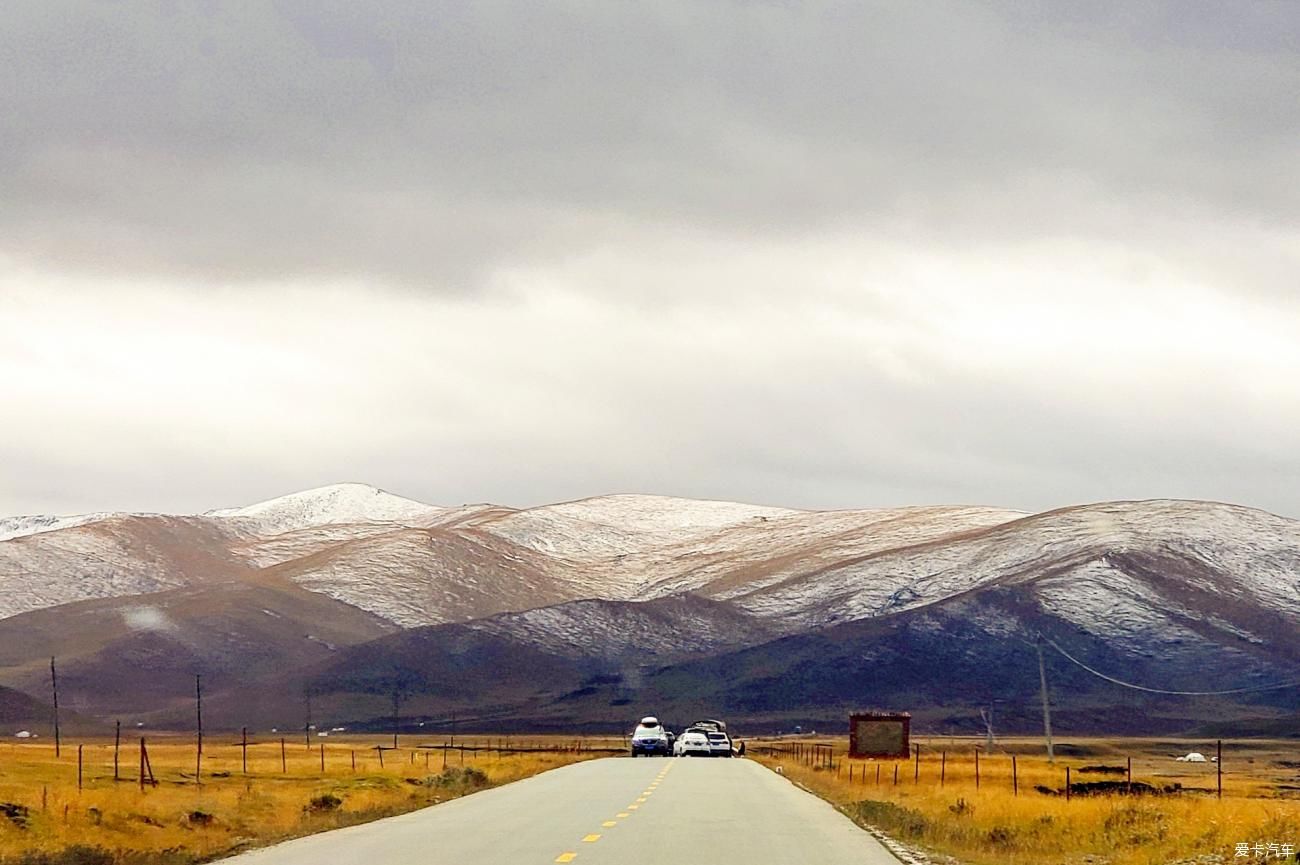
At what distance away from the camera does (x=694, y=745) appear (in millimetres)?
88375

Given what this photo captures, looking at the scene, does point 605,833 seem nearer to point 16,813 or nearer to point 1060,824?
point 1060,824

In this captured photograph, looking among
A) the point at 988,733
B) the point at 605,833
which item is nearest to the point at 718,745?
the point at 988,733

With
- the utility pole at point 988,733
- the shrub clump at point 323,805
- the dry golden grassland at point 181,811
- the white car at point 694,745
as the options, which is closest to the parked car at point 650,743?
the white car at point 694,745

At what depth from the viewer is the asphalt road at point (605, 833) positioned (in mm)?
24234

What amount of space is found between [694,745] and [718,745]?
1518 millimetres

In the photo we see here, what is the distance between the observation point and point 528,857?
2373cm

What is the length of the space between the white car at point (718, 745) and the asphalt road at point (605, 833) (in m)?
43.9

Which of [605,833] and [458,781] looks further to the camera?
[458,781]

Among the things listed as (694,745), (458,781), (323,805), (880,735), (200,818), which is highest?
Result: (200,818)

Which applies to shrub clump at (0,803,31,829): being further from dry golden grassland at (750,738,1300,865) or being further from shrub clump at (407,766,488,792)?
shrub clump at (407,766,488,792)

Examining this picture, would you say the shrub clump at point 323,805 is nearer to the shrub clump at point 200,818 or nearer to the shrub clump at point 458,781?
the shrub clump at point 200,818

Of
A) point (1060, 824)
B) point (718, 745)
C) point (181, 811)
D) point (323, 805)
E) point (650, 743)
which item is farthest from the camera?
point (650, 743)

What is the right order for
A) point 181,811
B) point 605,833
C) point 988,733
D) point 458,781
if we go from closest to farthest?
point 605,833 < point 181,811 < point 458,781 < point 988,733

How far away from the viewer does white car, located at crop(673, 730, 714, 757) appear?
290ft
